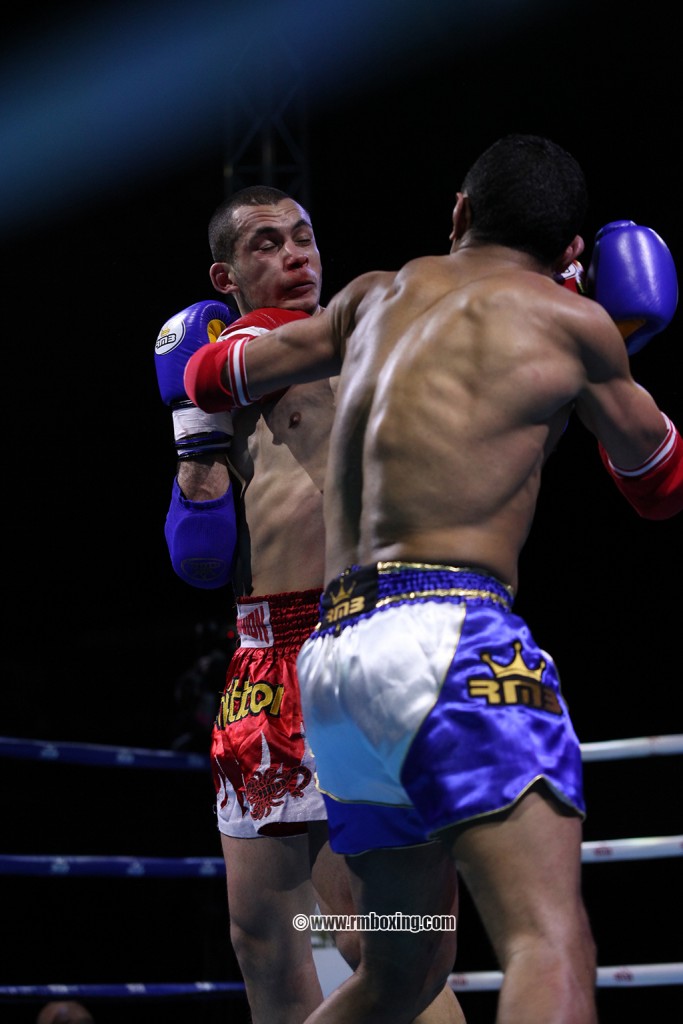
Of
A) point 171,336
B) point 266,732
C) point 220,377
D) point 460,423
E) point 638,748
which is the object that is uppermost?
point 171,336

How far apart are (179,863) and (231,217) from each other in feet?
6.55

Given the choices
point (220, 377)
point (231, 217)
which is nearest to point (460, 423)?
point (220, 377)

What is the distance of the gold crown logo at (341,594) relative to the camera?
1.75 meters

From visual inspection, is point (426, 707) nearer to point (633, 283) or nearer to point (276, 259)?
point (633, 283)

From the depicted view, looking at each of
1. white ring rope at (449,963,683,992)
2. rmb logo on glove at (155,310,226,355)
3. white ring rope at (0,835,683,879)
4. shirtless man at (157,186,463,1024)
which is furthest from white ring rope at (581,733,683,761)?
rmb logo on glove at (155,310,226,355)

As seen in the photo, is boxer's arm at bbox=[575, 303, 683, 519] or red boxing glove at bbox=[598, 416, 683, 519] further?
red boxing glove at bbox=[598, 416, 683, 519]

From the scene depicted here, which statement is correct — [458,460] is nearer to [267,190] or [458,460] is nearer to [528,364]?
[528,364]

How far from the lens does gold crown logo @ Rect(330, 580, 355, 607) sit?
175cm

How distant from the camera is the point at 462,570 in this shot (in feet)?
5.53

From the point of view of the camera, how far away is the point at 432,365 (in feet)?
5.75

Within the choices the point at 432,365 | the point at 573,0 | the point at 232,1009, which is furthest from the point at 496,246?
the point at 573,0

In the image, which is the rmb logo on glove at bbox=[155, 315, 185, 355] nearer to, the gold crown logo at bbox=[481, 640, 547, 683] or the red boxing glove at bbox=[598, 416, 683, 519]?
the red boxing glove at bbox=[598, 416, 683, 519]

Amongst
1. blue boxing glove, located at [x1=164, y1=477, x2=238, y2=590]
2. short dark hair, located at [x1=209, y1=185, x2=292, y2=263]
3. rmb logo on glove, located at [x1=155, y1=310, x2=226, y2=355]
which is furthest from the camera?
short dark hair, located at [x1=209, y1=185, x2=292, y2=263]

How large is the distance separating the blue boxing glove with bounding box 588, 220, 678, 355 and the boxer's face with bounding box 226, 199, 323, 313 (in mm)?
723
